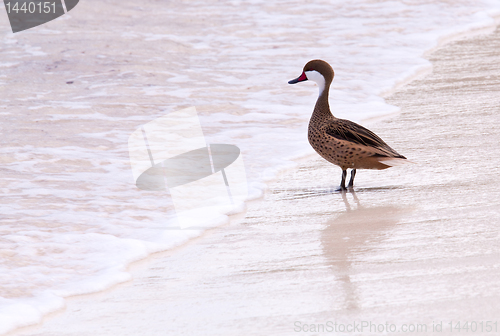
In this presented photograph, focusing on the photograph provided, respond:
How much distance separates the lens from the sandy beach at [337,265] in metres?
2.52

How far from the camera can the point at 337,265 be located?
9.89 ft

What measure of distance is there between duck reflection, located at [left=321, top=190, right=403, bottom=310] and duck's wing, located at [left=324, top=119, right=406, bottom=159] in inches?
13.4

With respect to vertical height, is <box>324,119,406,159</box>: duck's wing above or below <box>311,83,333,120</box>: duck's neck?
below

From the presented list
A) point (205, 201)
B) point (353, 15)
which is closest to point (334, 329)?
point (205, 201)

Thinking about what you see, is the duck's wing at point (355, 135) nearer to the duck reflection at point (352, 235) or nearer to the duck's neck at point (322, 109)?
the duck's neck at point (322, 109)

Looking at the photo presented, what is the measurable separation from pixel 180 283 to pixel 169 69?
5160mm

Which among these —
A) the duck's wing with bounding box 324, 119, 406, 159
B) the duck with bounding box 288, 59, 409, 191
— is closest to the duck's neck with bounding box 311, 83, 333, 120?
the duck with bounding box 288, 59, 409, 191

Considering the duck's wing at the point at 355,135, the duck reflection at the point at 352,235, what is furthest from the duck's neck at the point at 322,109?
→ the duck reflection at the point at 352,235

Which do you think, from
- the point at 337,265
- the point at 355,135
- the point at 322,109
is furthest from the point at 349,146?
the point at 337,265

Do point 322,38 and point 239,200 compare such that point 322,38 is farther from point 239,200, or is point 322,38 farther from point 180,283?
point 180,283

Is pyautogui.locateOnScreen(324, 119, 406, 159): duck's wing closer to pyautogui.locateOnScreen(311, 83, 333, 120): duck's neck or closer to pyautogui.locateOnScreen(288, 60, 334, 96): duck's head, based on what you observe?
pyautogui.locateOnScreen(311, 83, 333, 120): duck's neck

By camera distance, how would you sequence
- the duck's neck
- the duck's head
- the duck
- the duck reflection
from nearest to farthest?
the duck reflection
the duck
the duck's neck
the duck's head

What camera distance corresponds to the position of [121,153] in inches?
202

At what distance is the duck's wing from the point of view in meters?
4.07
